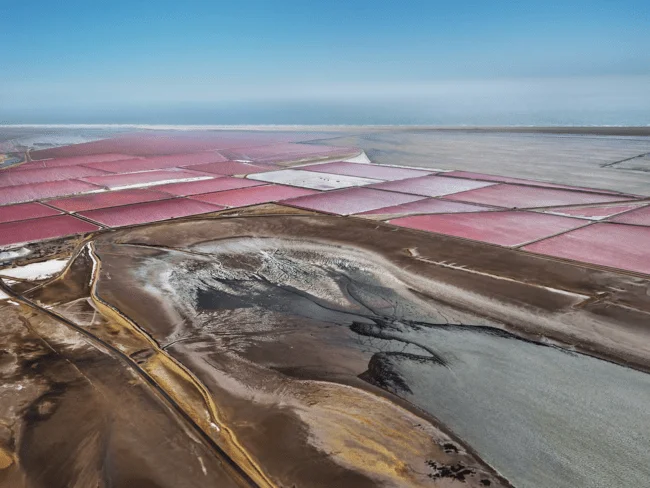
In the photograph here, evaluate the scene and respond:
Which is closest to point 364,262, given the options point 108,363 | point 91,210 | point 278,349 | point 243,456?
point 278,349

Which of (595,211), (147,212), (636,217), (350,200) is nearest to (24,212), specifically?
(147,212)

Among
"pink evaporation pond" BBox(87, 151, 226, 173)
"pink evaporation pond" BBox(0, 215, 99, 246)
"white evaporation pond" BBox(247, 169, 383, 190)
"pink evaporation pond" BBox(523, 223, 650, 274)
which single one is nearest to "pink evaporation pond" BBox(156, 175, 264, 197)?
"white evaporation pond" BBox(247, 169, 383, 190)

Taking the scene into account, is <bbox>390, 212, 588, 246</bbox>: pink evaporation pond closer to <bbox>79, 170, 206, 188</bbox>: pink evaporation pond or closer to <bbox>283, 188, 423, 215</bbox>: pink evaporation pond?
<bbox>283, 188, 423, 215</bbox>: pink evaporation pond

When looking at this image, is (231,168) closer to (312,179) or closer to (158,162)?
(158,162)

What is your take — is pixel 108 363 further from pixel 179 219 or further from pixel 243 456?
pixel 179 219

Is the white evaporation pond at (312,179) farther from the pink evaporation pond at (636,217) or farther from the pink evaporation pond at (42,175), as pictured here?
the pink evaporation pond at (636,217)
